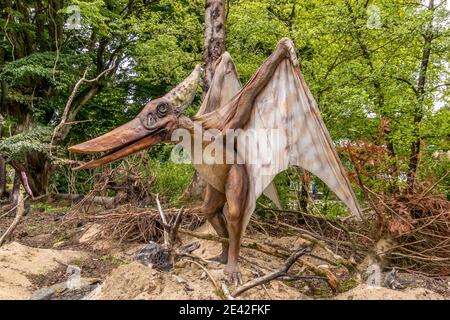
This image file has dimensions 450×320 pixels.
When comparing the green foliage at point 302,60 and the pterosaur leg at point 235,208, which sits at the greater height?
the green foliage at point 302,60

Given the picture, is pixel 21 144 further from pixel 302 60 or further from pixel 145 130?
pixel 145 130

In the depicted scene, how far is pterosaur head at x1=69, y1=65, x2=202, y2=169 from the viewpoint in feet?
7.58

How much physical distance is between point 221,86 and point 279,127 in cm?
64

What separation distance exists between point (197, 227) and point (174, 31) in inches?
178

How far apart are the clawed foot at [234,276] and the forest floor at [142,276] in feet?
0.15

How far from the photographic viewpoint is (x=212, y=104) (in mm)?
3207

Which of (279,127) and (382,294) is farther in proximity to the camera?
(279,127)

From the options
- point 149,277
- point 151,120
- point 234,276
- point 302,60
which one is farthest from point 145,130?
point 302,60

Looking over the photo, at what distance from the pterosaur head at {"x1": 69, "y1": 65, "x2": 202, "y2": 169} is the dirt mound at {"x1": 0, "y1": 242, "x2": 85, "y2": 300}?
1.31m

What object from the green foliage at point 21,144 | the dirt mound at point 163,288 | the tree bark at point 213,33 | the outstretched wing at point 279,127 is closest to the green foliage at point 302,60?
the green foliage at point 21,144

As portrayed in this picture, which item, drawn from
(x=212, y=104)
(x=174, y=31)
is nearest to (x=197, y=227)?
(x=212, y=104)

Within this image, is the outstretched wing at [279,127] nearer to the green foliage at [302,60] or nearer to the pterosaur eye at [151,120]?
the pterosaur eye at [151,120]

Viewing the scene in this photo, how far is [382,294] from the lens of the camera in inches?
103

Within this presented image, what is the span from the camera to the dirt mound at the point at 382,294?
8.50ft
